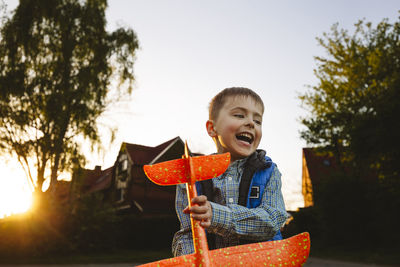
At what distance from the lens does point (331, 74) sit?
67.7 feet

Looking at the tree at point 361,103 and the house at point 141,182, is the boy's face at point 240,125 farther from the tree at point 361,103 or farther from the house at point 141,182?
the house at point 141,182

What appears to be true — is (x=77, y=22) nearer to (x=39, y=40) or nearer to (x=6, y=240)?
(x=39, y=40)

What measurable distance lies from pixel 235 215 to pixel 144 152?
2605 cm

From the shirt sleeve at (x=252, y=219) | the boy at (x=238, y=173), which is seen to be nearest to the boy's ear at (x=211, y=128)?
the boy at (x=238, y=173)

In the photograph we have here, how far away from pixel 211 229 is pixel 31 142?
1529 cm

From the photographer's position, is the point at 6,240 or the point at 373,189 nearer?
the point at 6,240

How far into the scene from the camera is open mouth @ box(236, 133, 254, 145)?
1680mm

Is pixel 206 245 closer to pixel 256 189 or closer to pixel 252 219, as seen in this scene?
pixel 252 219

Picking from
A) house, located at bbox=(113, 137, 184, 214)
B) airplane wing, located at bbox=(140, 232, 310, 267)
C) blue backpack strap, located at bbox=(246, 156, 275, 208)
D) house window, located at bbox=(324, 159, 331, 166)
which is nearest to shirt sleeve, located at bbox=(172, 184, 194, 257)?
blue backpack strap, located at bbox=(246, 156, 275, 208)

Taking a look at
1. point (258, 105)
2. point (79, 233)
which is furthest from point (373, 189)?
point (258, 105)

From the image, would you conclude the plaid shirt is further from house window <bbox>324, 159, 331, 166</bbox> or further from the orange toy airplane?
house window <bbox>324, 159, 331, 166</bbox>

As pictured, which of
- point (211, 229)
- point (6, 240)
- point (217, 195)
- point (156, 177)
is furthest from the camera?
point (6, 240)

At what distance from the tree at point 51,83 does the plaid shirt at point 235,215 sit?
543 inches

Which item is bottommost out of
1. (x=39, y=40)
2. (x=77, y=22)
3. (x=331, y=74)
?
(x=331, y=74)
